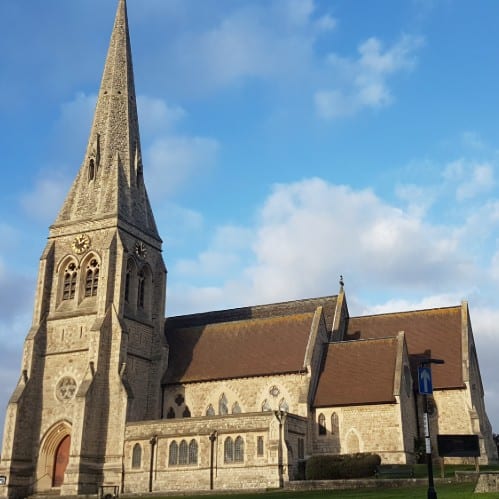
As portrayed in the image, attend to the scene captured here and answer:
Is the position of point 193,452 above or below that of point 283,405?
below

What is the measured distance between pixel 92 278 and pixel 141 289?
13.7ft

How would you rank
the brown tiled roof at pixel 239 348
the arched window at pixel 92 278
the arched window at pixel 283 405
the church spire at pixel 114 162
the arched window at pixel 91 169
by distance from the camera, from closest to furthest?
the arched window at pixel 283 405
the brown tiled roof at pixel 239 348
the arched window at pixel 92 278
the church spire at pixel 114 162
the arched window at pixel 91 169

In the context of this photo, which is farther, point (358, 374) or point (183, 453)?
point (358, 374)

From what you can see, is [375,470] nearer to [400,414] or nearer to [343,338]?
[400,414]

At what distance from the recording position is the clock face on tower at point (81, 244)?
167ft

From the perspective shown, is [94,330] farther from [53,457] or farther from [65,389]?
[53,457]

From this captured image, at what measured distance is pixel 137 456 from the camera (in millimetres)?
43094

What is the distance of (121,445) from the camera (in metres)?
43.7

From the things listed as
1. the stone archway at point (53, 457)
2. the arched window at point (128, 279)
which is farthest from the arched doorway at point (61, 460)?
the arched window at point (128, 279)

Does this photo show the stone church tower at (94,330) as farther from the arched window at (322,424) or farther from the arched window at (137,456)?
the arched window at (322,424)

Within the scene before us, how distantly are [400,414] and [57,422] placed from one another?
23.0 meters

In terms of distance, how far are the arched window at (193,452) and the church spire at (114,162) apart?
59.1ft

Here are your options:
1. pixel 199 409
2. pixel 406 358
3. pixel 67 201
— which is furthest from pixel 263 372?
pixel 67 201

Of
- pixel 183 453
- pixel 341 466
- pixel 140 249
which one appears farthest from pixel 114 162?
pixel 341 466
